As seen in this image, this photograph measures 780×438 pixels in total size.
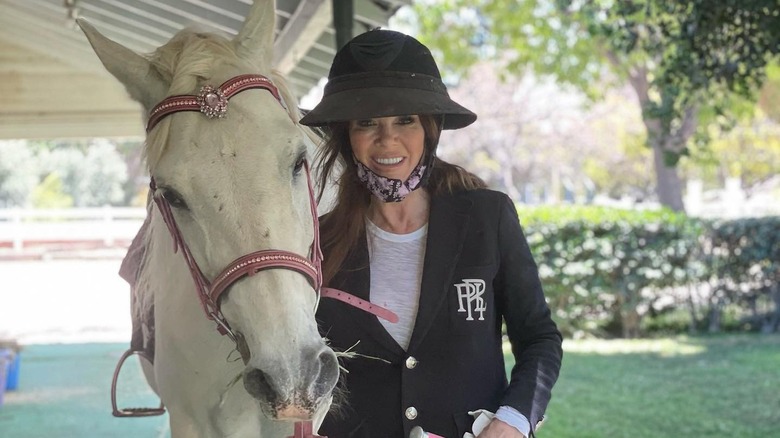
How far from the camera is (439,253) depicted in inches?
Answer: 77.6

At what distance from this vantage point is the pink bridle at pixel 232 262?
1.71 meters

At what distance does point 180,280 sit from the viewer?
2.31m

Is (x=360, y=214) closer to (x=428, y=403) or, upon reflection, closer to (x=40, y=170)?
(x=428, y=403)

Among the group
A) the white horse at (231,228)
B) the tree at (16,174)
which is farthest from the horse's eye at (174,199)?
the tree at (16,174)

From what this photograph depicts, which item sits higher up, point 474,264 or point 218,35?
point 218,35

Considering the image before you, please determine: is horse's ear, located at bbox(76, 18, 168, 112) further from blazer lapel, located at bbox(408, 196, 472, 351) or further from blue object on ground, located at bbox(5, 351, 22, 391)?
blue object on ground, located at bbox(5, 351, 22, 391)

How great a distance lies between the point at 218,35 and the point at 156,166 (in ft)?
1.65

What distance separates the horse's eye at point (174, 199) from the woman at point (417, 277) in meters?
0.37

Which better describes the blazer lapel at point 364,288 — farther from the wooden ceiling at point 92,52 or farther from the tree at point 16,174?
the tree at point 16,174

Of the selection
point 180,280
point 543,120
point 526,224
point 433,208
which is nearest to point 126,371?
point 526,224

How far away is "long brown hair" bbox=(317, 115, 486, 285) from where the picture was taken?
2045 mm

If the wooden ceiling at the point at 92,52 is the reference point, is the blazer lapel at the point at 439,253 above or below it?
below

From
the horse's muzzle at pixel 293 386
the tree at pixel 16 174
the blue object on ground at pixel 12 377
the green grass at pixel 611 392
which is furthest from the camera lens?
the tree at pixel 16 174

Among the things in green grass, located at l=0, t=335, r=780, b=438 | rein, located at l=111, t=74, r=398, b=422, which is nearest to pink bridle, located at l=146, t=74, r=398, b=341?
rein, located at l=111, t=74, r=398, b=422
